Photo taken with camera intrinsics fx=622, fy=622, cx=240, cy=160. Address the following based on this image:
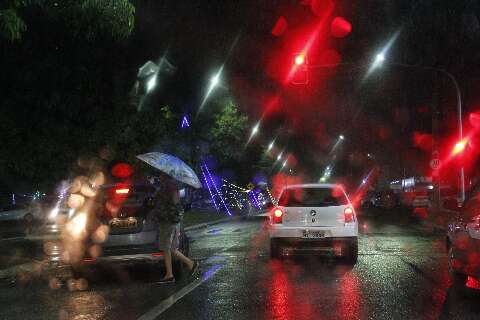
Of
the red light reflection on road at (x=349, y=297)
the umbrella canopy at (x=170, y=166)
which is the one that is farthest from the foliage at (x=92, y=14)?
the red light reflection on road at (x=349, y=297)

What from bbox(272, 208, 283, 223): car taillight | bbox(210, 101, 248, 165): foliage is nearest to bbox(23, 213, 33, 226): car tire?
bbox(210, 101, 248, 165): foliage

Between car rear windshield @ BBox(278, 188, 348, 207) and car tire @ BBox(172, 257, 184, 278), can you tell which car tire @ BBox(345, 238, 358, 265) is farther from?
car tire @ BBox(172, 257, 184, 278)

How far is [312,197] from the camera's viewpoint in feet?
42.8

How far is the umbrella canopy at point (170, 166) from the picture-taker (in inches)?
428

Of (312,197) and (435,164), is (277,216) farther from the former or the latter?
(435,164)

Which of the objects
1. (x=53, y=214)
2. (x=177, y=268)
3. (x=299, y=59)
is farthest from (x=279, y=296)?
(x=53, y=214)

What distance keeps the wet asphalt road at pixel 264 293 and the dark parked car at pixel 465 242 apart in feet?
1.04

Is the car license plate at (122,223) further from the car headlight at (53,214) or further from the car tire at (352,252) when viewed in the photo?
the car headlight at (53,214)

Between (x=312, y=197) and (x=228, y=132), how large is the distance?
84.5 ft

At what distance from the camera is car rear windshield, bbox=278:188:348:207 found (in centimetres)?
1281

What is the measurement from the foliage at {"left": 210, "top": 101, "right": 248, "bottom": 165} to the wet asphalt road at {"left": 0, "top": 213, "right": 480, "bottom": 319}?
79.4 ft

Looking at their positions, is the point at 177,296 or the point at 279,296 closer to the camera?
the point at 279,296

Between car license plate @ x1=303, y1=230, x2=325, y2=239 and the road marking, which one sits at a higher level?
car license plate @ x1=303, y1=230, x2=325, y2=239

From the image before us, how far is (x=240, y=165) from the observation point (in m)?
52.1
